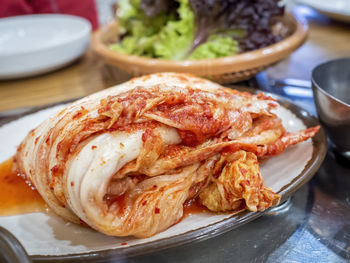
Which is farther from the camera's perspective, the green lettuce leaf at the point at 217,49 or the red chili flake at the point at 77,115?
the green lettuce leaf at the point at 217,49

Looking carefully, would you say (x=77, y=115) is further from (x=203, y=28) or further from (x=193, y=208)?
(x=203, y=28)

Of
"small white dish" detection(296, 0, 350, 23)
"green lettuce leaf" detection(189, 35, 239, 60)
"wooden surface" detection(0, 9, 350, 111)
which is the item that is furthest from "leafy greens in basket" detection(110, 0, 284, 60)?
"small white dish" detection(296, 0, 350, 23)

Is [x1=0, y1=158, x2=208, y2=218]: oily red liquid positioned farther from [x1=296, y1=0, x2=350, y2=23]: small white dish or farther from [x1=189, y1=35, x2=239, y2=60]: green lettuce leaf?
[x1=296, y1=0, x2=350, y2=23]: small white dish

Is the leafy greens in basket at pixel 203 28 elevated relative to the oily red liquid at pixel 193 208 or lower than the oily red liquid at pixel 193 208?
elevated

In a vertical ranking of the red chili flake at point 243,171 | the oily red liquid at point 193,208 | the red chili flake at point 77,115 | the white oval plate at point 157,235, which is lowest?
the oily red liquid at point 193,208

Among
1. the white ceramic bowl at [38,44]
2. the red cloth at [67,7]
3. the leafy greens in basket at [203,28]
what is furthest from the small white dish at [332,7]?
the red cloth at [67,7]

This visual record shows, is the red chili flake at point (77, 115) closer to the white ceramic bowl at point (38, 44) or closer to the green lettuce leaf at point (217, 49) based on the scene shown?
the green lettuce leaf at point (217, 49)

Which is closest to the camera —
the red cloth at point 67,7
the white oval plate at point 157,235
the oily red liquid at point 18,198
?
the white oval plate at point 157,235

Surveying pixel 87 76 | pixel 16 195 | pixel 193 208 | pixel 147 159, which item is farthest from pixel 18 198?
pixel 87 76
